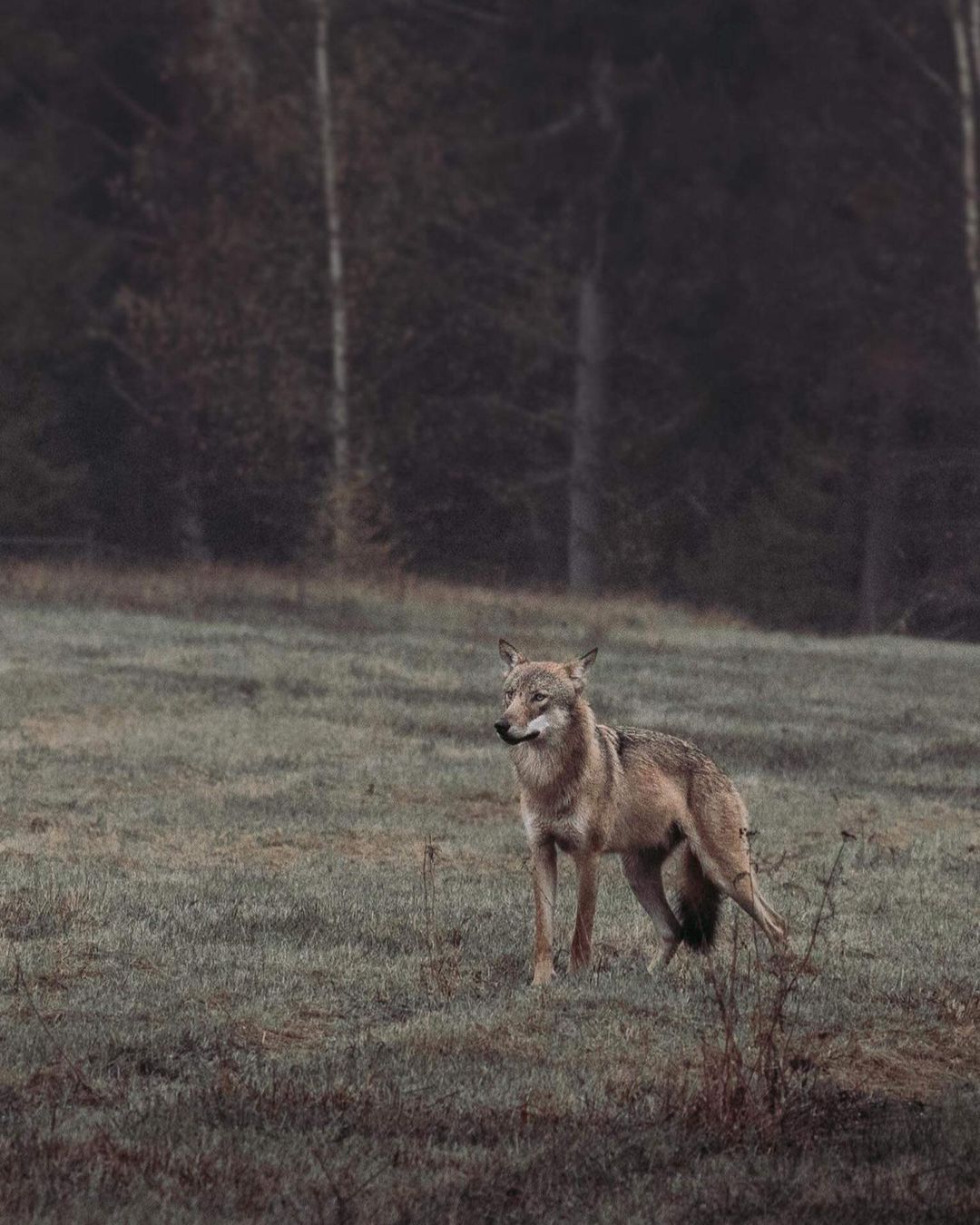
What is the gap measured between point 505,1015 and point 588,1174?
2168mm

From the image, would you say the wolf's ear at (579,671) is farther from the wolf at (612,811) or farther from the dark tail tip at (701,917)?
the dark tail tip at (701,917)

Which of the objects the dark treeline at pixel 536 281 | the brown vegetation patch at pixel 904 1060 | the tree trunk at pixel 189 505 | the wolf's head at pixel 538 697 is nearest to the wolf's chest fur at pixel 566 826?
the wolf's head at pixel 538 697

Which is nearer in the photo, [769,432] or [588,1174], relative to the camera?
Answer: [588,1174]

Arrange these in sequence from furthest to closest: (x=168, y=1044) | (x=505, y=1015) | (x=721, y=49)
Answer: (x=721, y=49), (x=505, y=1015), (x=168, y=1044)

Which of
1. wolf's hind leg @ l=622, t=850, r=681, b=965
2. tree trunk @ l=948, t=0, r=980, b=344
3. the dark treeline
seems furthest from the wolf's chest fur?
tree trunk @ l=948, t=0, r=980, b=344

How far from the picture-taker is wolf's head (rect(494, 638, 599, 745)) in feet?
32.0

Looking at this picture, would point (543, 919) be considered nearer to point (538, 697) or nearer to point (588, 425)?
point (538, 697)

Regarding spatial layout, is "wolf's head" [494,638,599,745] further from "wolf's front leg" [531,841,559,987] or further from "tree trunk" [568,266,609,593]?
"tree trunk" [568,266,609,593]

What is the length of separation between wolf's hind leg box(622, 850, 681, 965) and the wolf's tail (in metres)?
0.09

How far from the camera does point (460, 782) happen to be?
17234mm

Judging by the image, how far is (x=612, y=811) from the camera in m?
9.94

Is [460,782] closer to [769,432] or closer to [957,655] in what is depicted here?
[957,655]

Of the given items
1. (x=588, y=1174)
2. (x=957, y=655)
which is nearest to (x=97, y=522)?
(x=957, y=655)

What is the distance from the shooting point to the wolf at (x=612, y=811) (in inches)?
384
